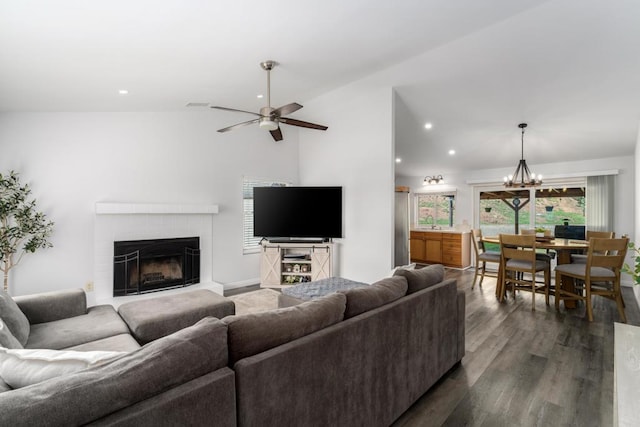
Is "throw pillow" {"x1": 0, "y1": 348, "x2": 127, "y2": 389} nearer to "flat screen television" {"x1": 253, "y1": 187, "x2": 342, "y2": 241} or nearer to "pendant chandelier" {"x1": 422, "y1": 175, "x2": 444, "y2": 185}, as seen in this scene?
"flat screen television" {"x1": 253, "y1": 187, "x2": 342, "y2": 241}

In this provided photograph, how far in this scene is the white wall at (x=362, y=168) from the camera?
4.40m

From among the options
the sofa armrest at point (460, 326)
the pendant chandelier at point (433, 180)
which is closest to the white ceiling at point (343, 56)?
the sofa armrest at point (460, 326)

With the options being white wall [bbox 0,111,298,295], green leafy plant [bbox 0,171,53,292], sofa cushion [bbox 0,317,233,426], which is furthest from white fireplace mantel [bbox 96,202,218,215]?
sofa cushion [bbox 0,317,233,426]

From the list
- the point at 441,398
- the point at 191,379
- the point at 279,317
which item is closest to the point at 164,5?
the point at 279,317

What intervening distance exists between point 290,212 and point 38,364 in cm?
425

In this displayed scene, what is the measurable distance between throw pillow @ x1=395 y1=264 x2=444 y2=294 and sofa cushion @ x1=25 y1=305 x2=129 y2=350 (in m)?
2.09

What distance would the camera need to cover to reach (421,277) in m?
2.30

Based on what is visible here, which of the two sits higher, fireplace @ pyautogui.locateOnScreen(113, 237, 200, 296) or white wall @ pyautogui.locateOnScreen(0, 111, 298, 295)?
white wall @ pyautogui.locateOnScreen(0, 111, 298, 295)

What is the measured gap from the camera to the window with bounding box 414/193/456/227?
25.4ft

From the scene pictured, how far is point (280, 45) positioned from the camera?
2.89 m

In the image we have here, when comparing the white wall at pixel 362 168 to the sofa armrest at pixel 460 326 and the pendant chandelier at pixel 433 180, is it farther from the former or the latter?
the pendant chandelier at pixel 433 180

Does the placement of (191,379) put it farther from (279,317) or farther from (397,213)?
(397,213)

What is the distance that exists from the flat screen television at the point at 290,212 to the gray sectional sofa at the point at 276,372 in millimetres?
2987

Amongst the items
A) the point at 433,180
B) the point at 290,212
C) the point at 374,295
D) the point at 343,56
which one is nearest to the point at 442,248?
the point at 433,180
